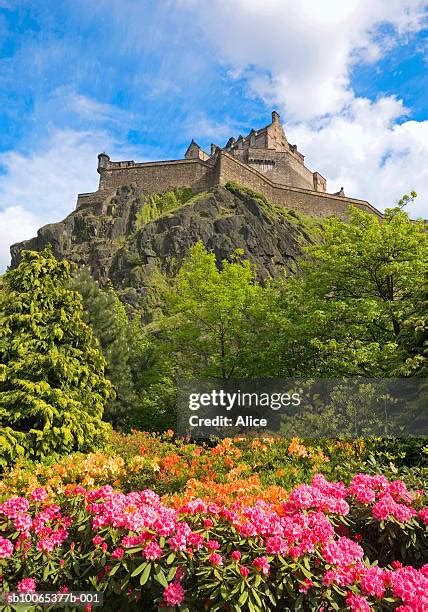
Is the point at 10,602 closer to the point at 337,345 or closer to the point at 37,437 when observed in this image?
the point at 37,437

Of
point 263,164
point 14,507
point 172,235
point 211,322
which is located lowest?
point 14,507

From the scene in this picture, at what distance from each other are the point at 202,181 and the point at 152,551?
168 feet

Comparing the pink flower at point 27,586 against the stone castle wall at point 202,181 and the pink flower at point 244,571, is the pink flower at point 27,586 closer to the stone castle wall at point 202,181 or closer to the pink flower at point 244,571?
the pink flower at point 244,571

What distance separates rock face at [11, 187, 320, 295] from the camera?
4100 cm

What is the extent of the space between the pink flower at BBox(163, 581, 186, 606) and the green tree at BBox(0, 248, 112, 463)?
16.3 ft

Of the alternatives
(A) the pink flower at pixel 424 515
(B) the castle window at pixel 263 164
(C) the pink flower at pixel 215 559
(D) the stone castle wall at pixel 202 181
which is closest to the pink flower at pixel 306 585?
(C) the pink flower at pixel 215 559

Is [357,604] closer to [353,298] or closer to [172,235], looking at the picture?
[353,298]

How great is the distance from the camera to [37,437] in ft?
24.0

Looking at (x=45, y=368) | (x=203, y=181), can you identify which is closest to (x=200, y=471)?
(x=45, y=368)

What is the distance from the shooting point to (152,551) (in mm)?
2881

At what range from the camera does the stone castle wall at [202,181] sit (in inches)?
2020

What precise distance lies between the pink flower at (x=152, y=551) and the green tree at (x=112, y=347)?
12931 mm

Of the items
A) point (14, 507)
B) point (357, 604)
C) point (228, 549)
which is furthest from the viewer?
point (14, 507)

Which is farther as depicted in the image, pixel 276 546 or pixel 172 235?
pixel 172 235
